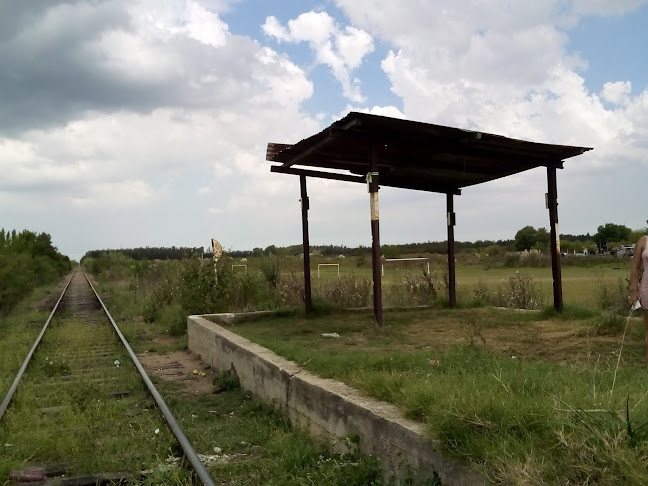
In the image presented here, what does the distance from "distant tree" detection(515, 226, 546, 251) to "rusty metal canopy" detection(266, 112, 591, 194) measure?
59.0m

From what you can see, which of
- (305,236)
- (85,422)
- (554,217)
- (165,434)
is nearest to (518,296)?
(554,217)

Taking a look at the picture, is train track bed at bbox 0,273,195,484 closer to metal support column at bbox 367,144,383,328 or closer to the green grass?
the green grass

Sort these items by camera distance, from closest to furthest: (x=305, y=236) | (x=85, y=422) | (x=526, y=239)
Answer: (x=85, y=422) < (x=305, y=236) < (x=526, y=239)

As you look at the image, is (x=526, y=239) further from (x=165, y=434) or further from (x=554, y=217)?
(x=165, y=434)

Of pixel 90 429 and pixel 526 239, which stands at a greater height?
pixel 526 239

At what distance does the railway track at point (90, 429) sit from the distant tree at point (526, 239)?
63772mm

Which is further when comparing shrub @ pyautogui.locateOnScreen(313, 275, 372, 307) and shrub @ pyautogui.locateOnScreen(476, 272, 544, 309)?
shrub @ pyautogui.locateOnScreen(313, 275, 372, 307)

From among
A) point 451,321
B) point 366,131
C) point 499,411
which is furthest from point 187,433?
point 451,321

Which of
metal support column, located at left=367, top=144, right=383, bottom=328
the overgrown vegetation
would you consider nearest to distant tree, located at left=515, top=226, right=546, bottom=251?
the overgrown vegetation

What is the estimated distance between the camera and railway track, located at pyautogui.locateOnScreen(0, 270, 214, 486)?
4.95 m

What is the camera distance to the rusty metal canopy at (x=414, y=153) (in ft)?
29.9

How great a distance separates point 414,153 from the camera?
416 inches

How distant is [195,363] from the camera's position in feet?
35.0

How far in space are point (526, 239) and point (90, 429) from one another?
70.3m
